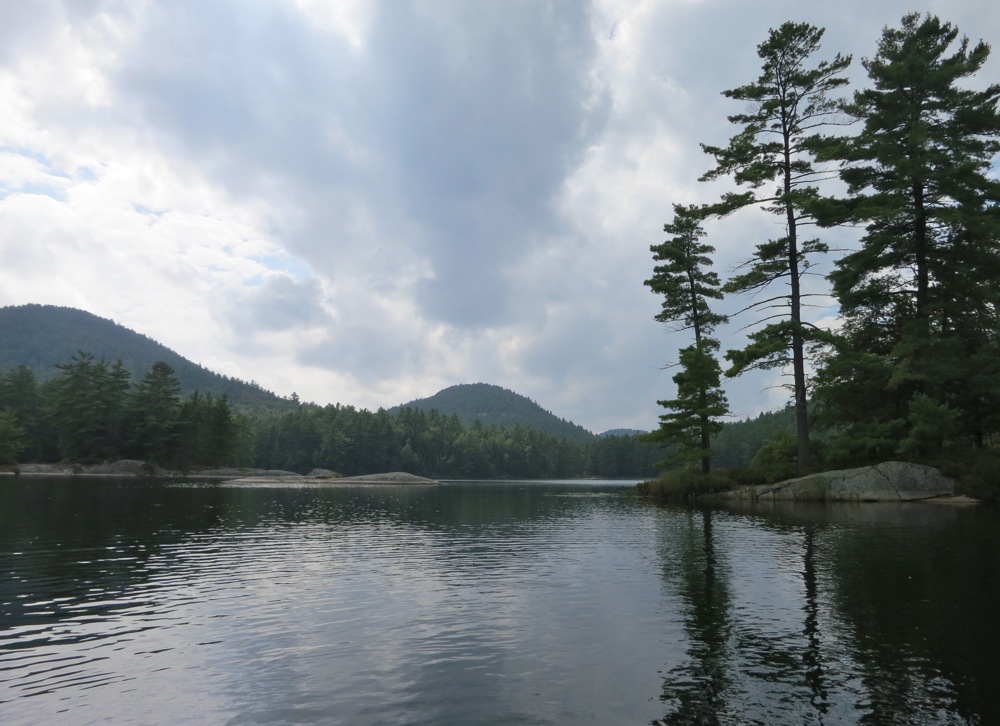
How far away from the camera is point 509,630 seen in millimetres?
11367

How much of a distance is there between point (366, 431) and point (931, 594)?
6354 inches

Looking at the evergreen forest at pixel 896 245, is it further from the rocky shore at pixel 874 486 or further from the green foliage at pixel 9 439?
the green foliage at pixel 9 439

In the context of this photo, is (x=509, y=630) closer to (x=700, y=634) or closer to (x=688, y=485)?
(x=700, y=634)

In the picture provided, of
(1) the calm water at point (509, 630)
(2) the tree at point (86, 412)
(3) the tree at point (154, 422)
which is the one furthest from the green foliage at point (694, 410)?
(2) the tree at point (86, 412)

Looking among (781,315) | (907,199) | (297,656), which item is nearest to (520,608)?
(297,656)

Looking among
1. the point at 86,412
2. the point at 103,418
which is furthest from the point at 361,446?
the point at 86,412

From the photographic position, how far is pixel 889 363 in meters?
37.7

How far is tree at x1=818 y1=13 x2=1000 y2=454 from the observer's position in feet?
117

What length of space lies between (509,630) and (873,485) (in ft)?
107

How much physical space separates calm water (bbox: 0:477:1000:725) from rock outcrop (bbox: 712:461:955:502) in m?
12.7

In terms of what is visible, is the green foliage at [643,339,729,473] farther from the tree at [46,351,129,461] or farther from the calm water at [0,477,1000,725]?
the tree at [46,351,129,461]

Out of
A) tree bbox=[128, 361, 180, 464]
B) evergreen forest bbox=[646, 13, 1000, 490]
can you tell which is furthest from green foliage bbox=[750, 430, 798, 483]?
tree bbox=[128, 361, 180, 464]

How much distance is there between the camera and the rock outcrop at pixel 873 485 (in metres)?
34.4

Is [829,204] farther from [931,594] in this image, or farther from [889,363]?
[931,594]
